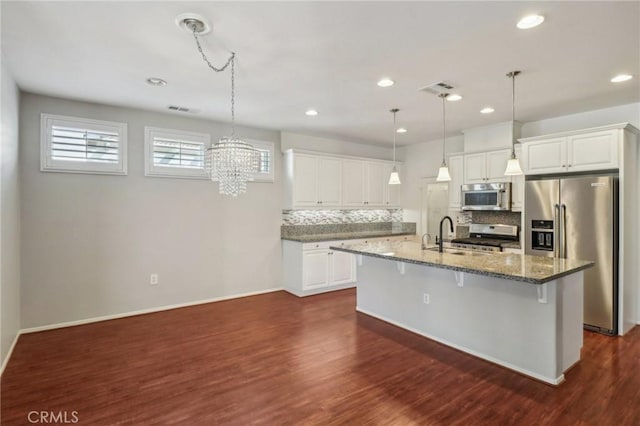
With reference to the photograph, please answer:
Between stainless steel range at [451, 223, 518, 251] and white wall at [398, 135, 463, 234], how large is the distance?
4.55 feet

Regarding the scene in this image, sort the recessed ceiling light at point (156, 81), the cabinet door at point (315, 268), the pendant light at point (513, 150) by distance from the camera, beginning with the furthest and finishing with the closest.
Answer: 1. the cabinet door at point (315, 268)
2. the recessed ceiling light at point (156, 81)
3. the pendant light at point (513, 150)

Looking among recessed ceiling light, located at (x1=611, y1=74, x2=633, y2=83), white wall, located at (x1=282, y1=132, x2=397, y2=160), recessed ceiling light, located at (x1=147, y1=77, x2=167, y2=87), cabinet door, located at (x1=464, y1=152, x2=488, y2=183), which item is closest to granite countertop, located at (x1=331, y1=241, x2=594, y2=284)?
recessed ceiling light, located at (x1=611, y1=74, x2=633, y2=83)

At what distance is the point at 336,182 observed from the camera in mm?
6188

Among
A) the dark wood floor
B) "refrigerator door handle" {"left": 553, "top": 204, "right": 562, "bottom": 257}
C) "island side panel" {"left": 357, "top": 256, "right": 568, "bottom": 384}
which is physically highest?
"refrigerator door handle" {"left": 553, "top": 204, "right": 562, "bottom": 257}

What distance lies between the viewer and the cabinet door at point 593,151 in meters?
3.90

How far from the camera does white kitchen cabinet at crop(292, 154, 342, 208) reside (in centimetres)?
571

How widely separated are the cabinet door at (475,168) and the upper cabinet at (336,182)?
1757mm

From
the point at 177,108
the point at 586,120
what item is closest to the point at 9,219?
the point at 177,108

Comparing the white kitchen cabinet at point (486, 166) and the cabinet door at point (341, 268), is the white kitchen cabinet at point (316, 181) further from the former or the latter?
the white kitchen cabinet at point (486, 166)

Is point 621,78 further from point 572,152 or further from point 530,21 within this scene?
point 530,21

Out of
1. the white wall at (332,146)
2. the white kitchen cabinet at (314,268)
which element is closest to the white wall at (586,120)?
the white wall at (332,146)

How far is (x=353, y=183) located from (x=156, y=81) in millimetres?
3863

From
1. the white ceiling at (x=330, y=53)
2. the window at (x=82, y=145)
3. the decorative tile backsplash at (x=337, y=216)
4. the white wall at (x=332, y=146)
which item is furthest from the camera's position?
the decorative tile backsplash at (x=337, y=216)

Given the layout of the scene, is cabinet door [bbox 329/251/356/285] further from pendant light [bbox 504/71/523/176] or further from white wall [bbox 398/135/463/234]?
pendant light [bbox 504/71/523/176]
